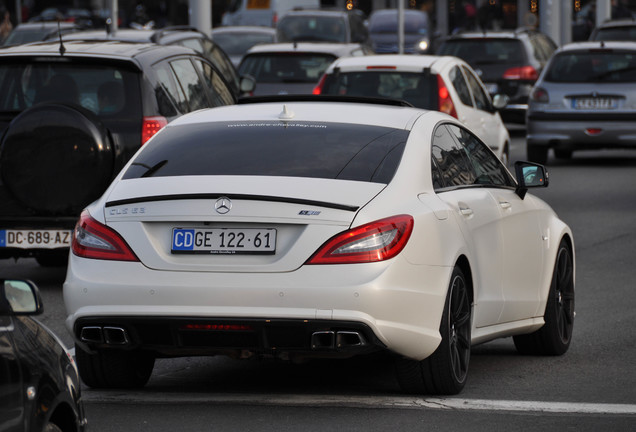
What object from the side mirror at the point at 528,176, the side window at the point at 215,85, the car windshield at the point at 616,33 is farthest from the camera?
the car windshield at the point at 616,33

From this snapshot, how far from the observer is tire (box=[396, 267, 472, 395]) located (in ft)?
23.4

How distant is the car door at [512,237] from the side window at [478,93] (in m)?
9.24

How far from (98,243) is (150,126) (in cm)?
432

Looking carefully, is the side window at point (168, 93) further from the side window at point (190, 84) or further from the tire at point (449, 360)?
the tire at point (449, 360)

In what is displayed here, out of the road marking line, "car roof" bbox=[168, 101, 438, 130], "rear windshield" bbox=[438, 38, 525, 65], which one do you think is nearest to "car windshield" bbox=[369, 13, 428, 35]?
"rear windshield" bbox=[438, 38, 525, 65]

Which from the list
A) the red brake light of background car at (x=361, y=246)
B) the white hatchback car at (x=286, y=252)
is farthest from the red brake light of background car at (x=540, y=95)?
the red brake light of background car at (x=361, y=246)

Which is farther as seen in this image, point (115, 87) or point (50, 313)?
point (115, 87)

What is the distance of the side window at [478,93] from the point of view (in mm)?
17938

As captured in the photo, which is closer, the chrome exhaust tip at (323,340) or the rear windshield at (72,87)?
the chrome exhaust tip at (323,340)

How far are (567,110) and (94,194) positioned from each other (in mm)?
11691

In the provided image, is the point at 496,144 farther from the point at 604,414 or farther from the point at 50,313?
the point at 604,414

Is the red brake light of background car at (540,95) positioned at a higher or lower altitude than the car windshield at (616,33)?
lower

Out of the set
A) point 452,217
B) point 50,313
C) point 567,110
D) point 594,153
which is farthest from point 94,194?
point 594,153

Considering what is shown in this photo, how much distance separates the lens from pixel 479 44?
88.2 feet
